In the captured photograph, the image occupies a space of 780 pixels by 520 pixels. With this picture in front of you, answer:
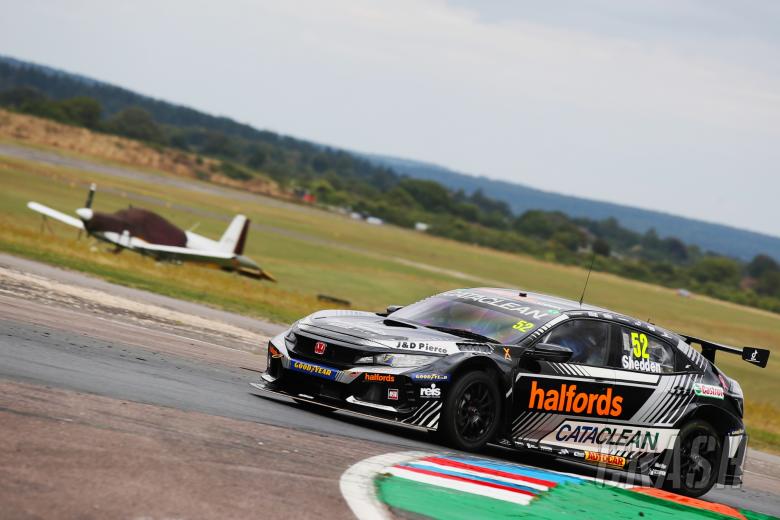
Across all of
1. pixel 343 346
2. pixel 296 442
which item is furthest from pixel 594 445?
pixel 296 442

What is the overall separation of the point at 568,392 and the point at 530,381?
1.29 feet

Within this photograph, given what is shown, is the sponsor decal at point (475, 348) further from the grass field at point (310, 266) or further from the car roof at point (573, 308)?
the grass field at point (310, 266)

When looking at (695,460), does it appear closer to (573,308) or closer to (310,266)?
Result: (573,308)

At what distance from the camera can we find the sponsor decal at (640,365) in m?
10.7

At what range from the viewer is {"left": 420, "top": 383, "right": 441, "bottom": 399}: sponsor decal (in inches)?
376

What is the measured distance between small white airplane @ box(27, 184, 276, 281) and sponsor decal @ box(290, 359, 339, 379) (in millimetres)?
29156

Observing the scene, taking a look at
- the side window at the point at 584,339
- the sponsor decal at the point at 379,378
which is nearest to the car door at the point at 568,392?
the side window at the point at 584,339

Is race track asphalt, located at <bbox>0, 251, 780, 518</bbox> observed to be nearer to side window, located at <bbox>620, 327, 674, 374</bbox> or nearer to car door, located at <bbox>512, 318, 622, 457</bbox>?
car door, located at <bbox>512, 318, 622, 457</bbox>

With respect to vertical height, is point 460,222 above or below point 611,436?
above

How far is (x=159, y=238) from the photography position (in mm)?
39656

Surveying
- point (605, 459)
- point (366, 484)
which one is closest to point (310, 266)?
point (605, 459)

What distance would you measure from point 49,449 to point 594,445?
17.5 ft

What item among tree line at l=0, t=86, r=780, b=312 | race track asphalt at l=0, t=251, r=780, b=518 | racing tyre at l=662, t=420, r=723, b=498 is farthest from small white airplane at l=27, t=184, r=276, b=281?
tree line at l=0, t=86, r=780, b=312

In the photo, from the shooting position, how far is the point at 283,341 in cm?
1051
